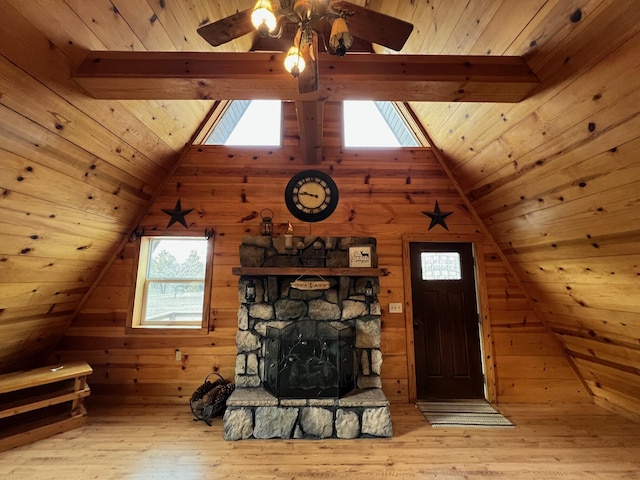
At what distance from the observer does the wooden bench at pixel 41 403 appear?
2557mm

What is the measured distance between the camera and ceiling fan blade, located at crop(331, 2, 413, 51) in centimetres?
131

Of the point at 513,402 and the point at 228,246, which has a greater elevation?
the point at 228,246

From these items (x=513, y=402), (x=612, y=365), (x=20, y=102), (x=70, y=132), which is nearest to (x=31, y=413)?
(x=70, y=132)

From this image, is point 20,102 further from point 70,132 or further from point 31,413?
point 31,413

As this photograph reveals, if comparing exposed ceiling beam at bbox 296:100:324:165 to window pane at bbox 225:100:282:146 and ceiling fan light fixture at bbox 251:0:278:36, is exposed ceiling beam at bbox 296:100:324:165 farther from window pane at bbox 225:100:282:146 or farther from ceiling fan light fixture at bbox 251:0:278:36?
ceiling fan light fixture at bbox 251:0:278:36

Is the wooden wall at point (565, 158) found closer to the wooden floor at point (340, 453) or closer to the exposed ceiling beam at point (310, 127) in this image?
the wooden floor at point (340, 453)

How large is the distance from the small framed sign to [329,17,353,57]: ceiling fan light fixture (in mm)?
2249

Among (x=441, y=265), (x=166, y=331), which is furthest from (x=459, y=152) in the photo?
(x=166, y=331)

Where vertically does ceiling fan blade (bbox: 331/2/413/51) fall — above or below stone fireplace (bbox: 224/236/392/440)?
above

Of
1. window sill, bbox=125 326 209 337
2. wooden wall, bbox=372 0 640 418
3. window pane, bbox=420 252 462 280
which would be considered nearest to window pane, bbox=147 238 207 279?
window sill, bbox=125 326 209 337

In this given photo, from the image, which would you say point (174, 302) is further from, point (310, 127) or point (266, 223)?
point (310, 127)

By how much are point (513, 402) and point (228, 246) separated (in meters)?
3.75

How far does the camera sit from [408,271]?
3557 mm

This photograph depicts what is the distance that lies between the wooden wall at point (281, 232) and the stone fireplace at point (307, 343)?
0.35 m
